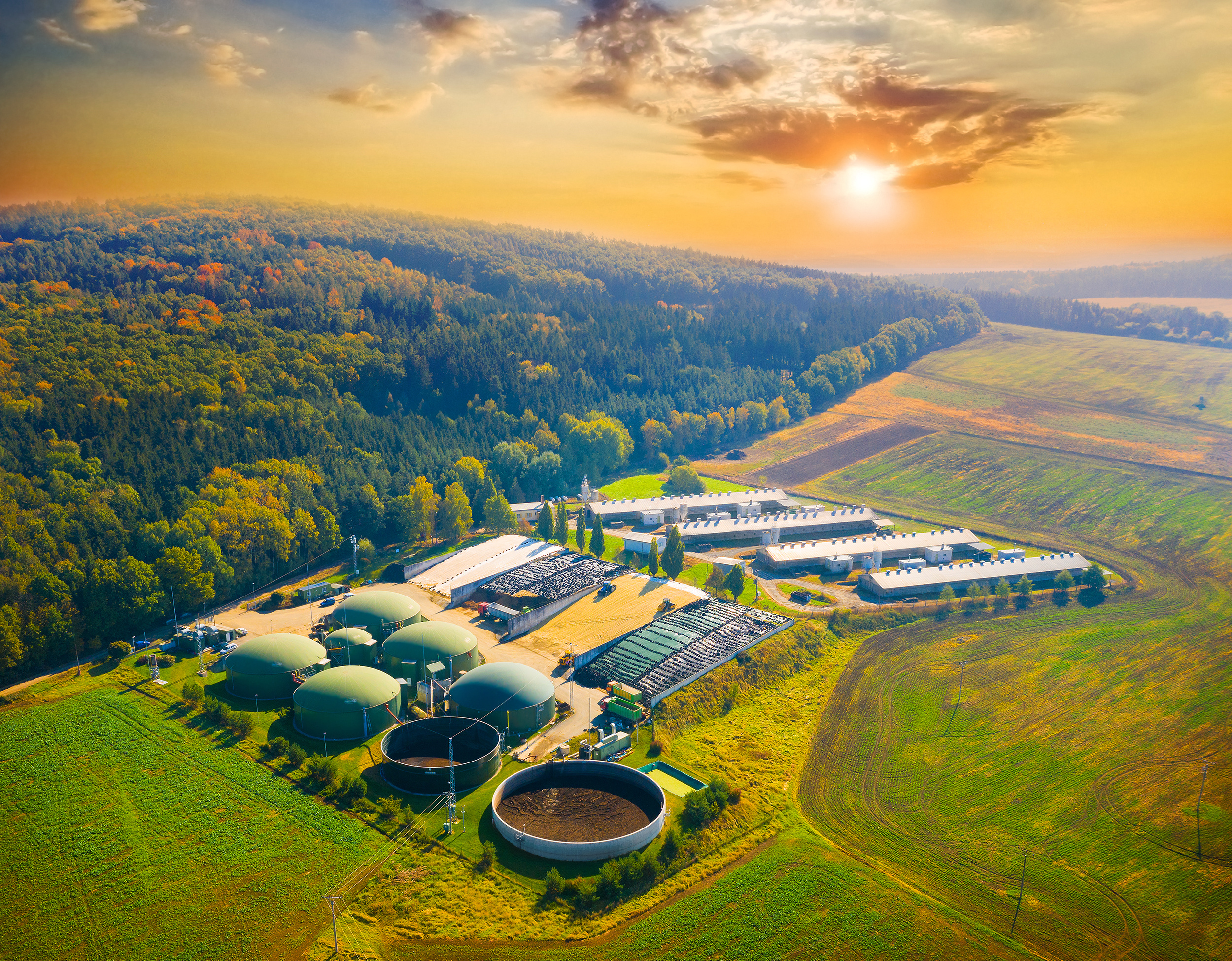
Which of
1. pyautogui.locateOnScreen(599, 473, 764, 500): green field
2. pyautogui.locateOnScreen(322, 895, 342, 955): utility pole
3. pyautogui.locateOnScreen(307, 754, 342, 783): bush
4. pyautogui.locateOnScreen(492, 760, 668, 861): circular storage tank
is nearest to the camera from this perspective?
pyautogui.locateOnScreen(322, 895, 342, 955): utility pole

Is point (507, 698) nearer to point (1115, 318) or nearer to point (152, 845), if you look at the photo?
point (152, 845)

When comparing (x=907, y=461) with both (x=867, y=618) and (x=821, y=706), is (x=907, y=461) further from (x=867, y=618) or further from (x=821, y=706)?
(x=821, y=706)

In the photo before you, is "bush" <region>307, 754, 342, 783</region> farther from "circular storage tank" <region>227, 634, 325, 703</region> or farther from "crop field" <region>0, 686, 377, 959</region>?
"circular storage tank" <region>227, 634, 325, 703</region>

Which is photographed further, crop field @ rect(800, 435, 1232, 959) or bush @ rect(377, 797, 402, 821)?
bush @ rect(377, 797, 402, 821)

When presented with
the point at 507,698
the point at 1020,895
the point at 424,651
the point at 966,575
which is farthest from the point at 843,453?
the point at 1020,895

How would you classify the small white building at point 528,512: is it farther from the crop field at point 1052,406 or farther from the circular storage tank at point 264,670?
the circular storage tank at point 264,670

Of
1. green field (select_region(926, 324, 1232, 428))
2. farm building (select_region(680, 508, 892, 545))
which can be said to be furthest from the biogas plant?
green field (select_region(926, 324, 1232, 428))
